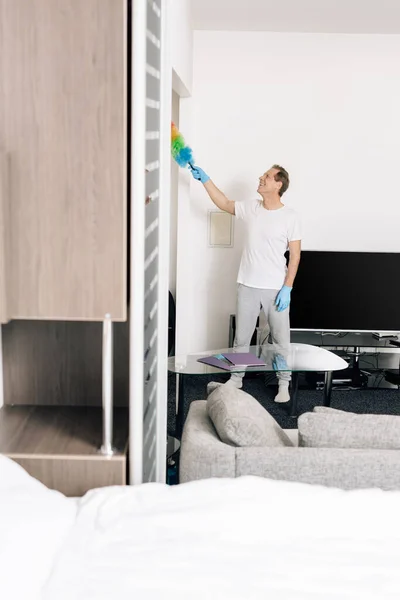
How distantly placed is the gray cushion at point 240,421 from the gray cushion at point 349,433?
0.15m

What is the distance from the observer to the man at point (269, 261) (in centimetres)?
510

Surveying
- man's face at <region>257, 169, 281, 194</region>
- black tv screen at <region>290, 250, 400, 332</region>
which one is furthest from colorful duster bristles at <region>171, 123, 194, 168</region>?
black tv screen at <region>290, 250, 400, 332</region>

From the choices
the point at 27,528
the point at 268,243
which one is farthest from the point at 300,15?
the point at 27,528

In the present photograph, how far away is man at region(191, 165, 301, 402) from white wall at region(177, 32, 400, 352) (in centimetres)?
51

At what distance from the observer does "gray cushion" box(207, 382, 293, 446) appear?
2.53 meters

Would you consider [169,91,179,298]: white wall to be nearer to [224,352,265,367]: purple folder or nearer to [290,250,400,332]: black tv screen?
[290,250,400,332]: black tv screen

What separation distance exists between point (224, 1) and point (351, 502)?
3716mm

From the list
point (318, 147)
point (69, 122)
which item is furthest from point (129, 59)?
point (318, 147)

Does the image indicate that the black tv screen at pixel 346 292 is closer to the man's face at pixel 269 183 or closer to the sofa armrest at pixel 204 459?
the man's face at pixel 269 183

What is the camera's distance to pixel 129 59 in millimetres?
2229

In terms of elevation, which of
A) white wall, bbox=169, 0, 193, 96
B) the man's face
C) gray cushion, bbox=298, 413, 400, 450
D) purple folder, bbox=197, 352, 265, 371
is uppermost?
white wall, bbox=169, 0, 193, 96

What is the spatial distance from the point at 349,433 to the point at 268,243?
272cm

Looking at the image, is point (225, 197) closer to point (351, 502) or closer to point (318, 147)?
point (318, 147)

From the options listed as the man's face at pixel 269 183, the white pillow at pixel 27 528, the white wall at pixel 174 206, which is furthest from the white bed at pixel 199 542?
the white wall at pixel 174 206
